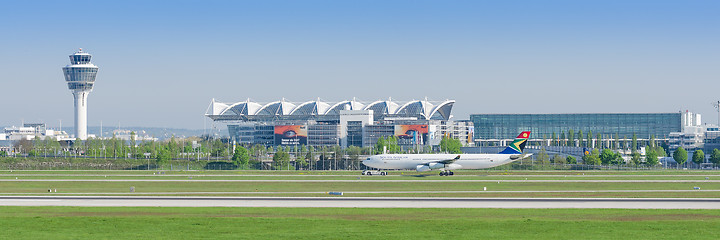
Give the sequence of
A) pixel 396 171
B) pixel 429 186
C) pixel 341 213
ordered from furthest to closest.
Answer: pixel 396 171 → pixel 429 186 → pixel 341 213

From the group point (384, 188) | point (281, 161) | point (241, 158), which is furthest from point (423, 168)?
point (241, 158)

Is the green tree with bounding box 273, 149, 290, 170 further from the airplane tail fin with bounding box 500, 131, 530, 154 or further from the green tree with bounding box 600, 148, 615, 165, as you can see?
the green tree with bounding box 600, 148, 615, 165

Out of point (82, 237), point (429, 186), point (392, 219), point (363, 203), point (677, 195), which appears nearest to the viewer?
point (82, 237)

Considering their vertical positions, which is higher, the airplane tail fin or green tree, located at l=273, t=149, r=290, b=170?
the airplane tail fin

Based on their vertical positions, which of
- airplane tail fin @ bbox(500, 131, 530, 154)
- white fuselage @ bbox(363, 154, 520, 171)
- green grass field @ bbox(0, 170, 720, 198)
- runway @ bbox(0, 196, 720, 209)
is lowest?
green grass field @ bbox(0, 170, 720, 198)

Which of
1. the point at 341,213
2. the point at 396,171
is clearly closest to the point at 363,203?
the point at 341,213

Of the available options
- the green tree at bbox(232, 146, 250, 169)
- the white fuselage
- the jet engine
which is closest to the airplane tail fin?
the white fuselage

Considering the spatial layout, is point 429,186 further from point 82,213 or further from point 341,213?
point 82,213
